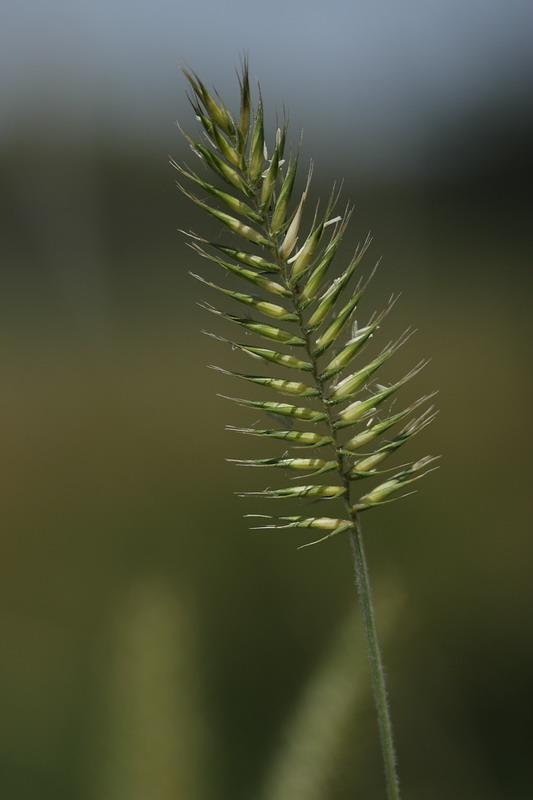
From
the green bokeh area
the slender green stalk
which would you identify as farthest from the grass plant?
the green bokeh area

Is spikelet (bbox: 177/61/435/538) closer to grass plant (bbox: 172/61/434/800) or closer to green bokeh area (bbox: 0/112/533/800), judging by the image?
grass plant (bbox: 172/61/434/800)

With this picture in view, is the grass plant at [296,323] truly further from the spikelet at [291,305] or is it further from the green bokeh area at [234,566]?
the green bokeh area at [234,566]

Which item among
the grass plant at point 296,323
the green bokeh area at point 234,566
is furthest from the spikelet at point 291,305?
the green bokeh area at point 234,566

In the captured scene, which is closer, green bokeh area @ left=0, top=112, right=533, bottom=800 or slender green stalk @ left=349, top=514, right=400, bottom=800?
slender green stalk @ left=349, top=514, right=400, bottom=800

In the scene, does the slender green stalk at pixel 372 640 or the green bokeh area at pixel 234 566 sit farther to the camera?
the green bokeh area at pixel 234 566

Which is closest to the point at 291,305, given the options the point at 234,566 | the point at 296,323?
the point at 296,323

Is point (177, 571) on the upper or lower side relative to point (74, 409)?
lower

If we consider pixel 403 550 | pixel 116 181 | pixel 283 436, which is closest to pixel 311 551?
pixel 403 550

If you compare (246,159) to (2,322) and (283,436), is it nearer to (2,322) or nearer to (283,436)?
(283,436)
